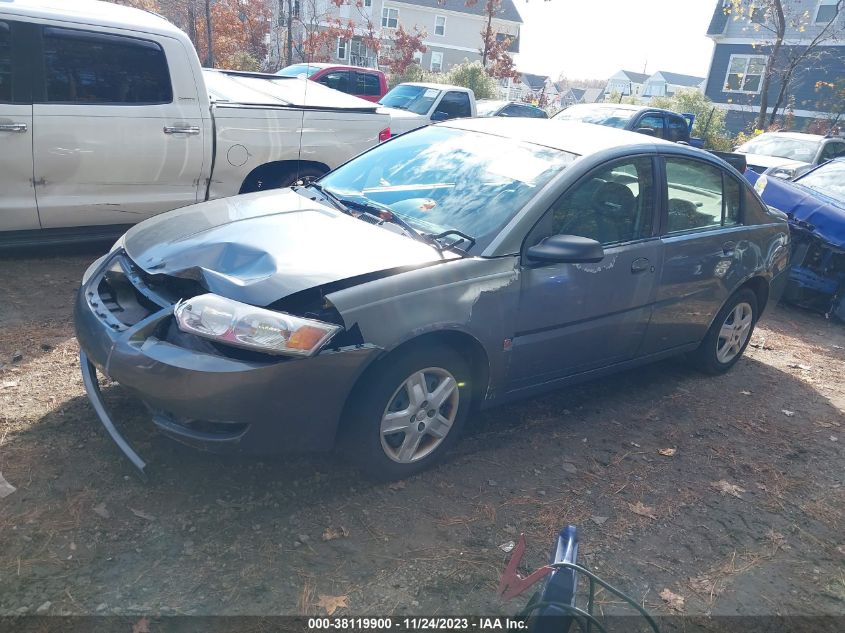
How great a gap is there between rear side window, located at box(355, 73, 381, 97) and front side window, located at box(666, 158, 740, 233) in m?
12.2

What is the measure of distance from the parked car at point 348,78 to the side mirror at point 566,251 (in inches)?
493

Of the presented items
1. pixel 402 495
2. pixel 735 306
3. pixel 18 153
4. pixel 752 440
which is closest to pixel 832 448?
pixel 752 440

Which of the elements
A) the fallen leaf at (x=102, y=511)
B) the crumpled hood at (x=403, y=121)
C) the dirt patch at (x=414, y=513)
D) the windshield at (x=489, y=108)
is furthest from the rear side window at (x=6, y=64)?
the windshield at (x=489, y=108)

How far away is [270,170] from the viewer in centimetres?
687

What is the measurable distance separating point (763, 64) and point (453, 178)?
33812 millimetres

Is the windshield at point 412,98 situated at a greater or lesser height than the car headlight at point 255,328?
greater

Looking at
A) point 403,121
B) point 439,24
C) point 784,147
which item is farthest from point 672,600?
point 439,24

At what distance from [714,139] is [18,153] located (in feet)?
71.0

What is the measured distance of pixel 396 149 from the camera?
4648 mm

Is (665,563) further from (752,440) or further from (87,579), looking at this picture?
(87,579)

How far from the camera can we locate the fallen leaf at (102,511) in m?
2.98

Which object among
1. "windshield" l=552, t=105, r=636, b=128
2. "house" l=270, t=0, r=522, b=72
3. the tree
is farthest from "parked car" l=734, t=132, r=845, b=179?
"house" l=270, t=0, r=522, b=72

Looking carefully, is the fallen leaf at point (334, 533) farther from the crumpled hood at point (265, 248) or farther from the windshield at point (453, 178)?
the windshield at point (453, 178)

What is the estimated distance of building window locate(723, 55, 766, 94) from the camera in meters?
32.8
